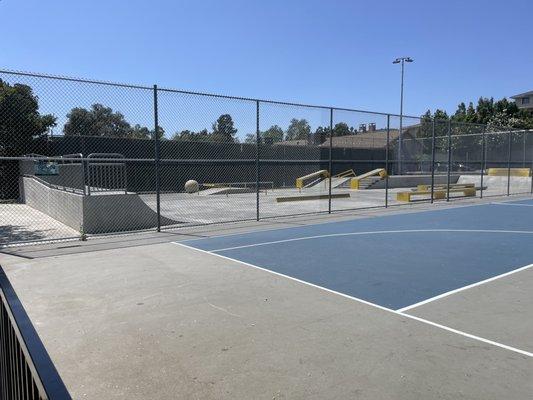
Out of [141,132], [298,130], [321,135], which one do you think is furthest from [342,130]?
[141,132]

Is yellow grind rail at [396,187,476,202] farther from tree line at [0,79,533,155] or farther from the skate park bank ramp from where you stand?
the skate park bank ramp

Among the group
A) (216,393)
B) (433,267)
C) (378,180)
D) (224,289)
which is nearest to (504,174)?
(378,180)

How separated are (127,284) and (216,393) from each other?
3461 millimetres

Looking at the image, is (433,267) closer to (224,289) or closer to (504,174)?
(224,289)

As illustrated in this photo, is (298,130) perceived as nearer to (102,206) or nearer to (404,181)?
(102,206)

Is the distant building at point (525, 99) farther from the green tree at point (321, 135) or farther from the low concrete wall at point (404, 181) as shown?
the green tree at point (321, 135)

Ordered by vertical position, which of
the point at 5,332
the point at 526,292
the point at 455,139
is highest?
the point at 455,139

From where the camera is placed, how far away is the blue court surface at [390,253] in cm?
661

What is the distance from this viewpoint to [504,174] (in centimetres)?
3322

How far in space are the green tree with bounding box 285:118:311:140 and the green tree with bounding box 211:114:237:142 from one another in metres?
1.98

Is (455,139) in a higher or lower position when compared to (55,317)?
higher

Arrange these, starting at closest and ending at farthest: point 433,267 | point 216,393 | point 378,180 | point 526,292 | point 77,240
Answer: point 216,393, point 526,292, point 433,267, point 77,240, point 378,180

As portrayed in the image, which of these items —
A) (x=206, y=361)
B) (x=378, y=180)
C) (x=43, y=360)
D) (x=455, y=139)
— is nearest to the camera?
(x=43, y=360)

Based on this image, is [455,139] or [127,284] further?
[455,139]
